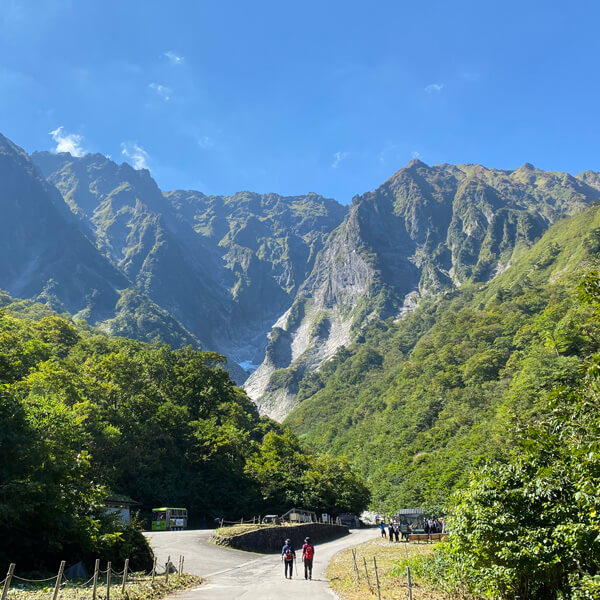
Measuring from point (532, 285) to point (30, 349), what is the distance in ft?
449

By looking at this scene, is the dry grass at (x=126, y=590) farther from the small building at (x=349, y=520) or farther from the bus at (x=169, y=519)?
the small building at (x=349, y=520)

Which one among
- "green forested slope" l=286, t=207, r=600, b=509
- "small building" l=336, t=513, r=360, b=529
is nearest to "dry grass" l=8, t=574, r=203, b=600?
"green forested slope" l=286, t=207, r=600, b=509

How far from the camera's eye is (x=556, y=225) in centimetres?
18400

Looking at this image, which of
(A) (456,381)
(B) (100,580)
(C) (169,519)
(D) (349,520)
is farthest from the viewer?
(A) (456,381)

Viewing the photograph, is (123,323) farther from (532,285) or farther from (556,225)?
(556,225)

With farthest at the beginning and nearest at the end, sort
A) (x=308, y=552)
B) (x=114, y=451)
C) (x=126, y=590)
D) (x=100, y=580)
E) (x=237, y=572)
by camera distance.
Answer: (x=114, y=451)
(x=237, y=572)
(x=308, y=552)
(x=100, y=580)
(x=126, y=590)

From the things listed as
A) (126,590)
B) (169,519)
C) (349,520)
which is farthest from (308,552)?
(349,520)

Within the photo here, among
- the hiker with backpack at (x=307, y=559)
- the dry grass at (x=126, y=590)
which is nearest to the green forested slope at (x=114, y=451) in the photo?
the dry grass at (x=126, y=590)

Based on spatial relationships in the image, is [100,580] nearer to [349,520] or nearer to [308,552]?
[308,552]

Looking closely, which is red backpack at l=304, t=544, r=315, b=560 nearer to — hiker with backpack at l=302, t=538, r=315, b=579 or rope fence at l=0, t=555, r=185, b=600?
hiker with backpack at l=302, t=538, r=315, b=579

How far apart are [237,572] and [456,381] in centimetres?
9293

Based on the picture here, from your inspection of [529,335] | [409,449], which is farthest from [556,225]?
[409,449]

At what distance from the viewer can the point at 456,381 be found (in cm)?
10600

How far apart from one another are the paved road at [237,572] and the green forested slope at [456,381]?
19130 millimetres
